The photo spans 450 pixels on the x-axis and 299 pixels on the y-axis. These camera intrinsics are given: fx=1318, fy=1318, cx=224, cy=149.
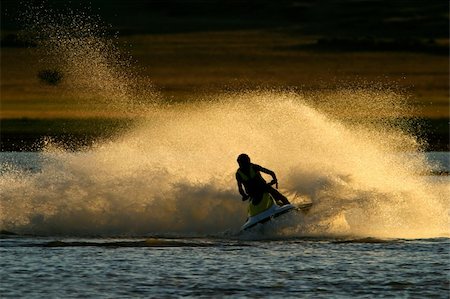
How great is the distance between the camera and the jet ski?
2561 cm

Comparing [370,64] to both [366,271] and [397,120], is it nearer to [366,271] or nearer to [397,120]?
[397,120]

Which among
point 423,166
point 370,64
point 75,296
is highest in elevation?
point 370,64

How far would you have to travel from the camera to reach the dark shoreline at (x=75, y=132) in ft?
192

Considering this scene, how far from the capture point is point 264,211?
25.6 metres

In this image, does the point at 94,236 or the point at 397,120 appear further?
the point at 397,120

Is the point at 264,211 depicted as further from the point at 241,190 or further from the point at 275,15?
the point at 275,15

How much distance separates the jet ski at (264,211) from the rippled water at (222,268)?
52cm

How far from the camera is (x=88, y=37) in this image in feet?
299

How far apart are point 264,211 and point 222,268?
3781 mm

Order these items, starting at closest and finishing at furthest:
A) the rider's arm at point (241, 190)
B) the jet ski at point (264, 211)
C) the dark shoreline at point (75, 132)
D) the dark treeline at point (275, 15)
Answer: the jet ski at point (264, 211) → the rider's arm at point (241, 190) → the dark shoreline at point (75, 132) → the dark treeline at point (275, 15)

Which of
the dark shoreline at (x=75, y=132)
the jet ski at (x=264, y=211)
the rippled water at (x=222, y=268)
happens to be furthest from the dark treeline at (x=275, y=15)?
the rippled water at (x=222, y=268)

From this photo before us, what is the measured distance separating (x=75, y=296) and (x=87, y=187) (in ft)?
28.1

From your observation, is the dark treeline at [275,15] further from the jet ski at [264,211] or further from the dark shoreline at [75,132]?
the jet ski at [264,211]

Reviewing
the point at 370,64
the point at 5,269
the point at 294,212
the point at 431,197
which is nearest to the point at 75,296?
the point at 5,269
